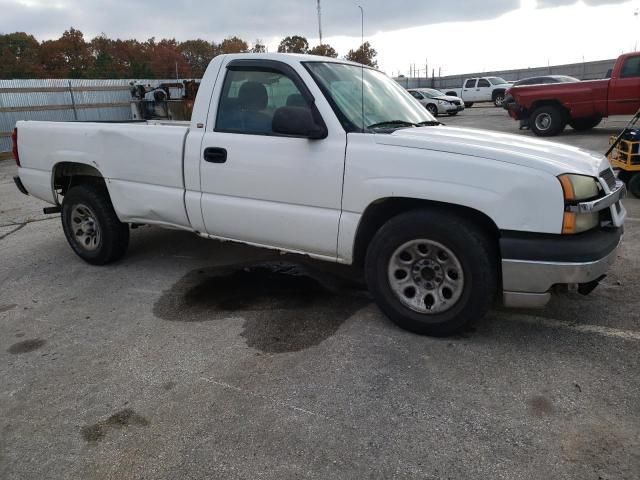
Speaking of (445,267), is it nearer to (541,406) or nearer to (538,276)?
(538,276)

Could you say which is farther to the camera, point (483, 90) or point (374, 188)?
point (483, 90)

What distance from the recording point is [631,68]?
43.3 feet

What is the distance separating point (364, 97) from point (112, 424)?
2822 mm

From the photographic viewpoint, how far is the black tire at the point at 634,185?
7.35 m

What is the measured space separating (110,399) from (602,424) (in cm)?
266

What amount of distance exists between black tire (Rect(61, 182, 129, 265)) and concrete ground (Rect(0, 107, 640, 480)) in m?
0.54

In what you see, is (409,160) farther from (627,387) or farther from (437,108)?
(437,108)

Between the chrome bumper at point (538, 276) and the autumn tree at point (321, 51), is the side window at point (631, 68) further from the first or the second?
the chrome bumper at point (538, 276)

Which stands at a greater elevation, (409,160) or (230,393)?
(409,160)

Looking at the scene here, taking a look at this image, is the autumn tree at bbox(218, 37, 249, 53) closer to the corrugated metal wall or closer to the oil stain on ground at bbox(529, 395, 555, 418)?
the corrugated metal wall

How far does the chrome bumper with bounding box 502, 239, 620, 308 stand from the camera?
3066mm

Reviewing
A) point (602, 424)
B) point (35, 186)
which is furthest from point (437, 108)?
point (602, 424)

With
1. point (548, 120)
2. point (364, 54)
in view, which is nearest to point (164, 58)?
point (548, 120)

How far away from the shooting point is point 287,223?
3871 mm
